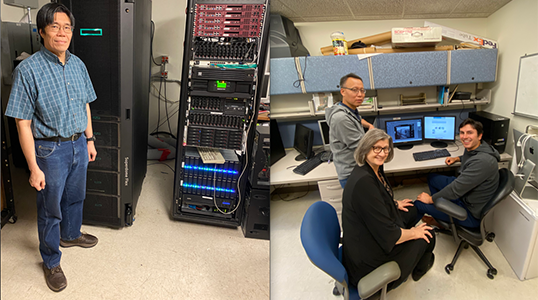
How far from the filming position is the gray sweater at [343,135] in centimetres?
111

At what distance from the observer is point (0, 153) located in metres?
1.04

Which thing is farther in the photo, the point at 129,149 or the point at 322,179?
the point at 129,149

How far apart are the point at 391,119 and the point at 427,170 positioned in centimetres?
23

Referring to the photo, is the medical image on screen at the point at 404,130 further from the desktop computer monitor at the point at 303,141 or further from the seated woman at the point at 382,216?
the desktop computer monitor at the point at 303,141

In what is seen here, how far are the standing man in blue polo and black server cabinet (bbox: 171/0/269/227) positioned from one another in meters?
0.46

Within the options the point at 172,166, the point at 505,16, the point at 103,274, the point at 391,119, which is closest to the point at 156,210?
the point at 172,166

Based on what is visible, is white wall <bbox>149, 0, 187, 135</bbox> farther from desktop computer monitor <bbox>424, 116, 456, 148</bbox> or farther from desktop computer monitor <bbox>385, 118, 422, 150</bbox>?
desktop computer monitor <bbox>424, 116, 456, 148</bbox>

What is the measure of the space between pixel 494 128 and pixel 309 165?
0.67 m

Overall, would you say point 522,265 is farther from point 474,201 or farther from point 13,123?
point 13,123

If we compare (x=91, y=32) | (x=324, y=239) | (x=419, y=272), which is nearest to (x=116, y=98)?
(x=91, y=32)

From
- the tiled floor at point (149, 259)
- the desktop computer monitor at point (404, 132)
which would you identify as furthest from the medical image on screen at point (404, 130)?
the tiled floor at point (149, 259)

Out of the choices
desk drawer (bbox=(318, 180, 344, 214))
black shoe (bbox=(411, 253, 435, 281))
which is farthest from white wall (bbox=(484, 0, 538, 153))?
desk drawer (bbox=(318, 180, 344, 214))

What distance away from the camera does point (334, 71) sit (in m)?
1.08

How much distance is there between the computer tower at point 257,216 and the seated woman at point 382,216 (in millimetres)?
558
